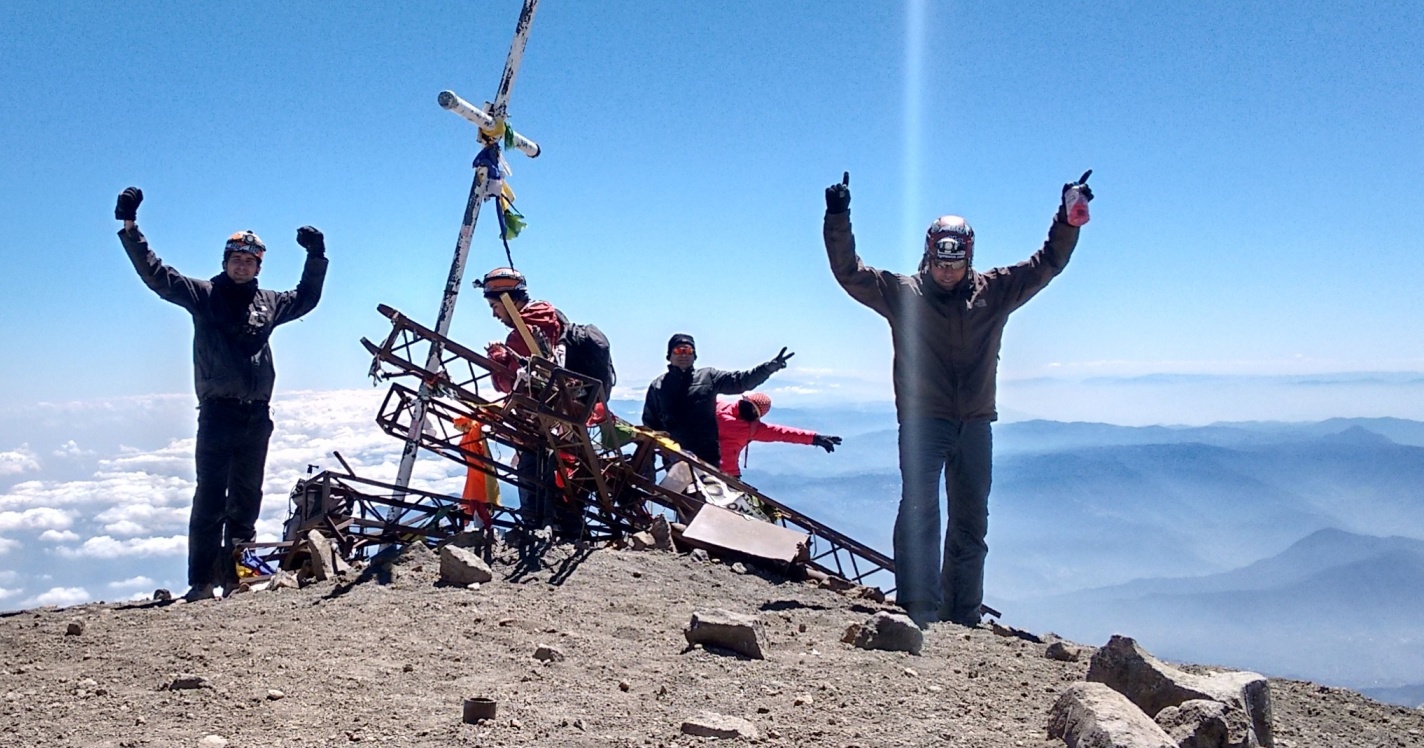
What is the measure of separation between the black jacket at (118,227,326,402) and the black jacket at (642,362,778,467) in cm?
465

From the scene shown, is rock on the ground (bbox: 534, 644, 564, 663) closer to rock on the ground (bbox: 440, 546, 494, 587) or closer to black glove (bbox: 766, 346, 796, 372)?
rock on the ground (bbox: 440, 546, 494, 587)

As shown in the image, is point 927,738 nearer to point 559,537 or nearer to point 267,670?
point 267,670

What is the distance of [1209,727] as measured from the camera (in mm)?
3615

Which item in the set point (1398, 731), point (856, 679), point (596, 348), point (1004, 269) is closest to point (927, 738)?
point (856, 679)

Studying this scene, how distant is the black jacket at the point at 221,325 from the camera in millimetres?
7609

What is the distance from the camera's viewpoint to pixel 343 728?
3.79m

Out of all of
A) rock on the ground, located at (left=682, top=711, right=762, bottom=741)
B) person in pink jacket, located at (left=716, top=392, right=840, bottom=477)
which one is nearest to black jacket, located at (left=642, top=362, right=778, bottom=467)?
person in pink jacket, located at (left=716, top=392, right=840, bottom=477)

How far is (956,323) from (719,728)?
4.34 metres

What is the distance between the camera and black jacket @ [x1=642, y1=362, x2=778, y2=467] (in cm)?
1142

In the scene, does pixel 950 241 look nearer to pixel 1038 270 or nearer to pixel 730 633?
pixel 1038 270

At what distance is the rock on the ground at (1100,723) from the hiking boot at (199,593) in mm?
6145

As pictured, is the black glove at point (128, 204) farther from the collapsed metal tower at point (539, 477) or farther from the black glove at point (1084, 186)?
the black glove at point (1084, 186)

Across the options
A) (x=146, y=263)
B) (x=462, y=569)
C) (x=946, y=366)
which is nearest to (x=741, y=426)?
(x=946, y=366)

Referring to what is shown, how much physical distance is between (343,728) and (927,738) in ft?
7.43
